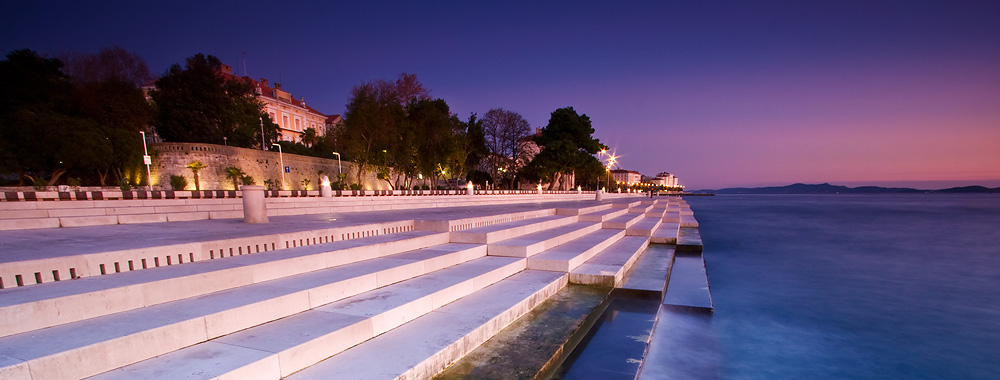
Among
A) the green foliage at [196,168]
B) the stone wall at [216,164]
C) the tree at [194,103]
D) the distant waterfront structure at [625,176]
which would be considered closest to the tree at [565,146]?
the stone wall at [216,164]

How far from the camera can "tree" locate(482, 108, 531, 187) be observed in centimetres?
3869

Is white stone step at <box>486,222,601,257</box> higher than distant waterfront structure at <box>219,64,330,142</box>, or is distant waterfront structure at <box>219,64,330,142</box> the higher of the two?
distant waterfront structure at <box>219,64,330,142</box>

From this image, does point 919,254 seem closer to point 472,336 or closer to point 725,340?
point 725,340

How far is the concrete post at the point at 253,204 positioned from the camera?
6278 mm

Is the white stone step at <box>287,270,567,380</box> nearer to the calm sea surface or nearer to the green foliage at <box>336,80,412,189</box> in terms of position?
the calm sea surface

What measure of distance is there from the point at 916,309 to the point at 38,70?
159 ft

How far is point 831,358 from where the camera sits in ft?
15.7

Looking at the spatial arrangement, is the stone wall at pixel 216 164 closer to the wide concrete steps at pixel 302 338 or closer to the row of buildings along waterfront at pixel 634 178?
the wide concrete steps at pixel 302 338

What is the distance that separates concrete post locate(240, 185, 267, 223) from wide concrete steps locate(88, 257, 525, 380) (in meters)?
4.09

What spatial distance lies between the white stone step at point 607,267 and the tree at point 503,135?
31.6 metres

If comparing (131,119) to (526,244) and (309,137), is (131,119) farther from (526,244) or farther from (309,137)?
(526,244)

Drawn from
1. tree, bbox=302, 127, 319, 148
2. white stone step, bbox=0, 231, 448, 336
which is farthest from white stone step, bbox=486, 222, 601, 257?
tree, bbox=302, 127, 319, 148

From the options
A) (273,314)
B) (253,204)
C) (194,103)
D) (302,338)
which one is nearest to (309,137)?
(194,103)

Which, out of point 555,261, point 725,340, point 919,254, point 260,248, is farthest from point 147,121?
point 919,254
